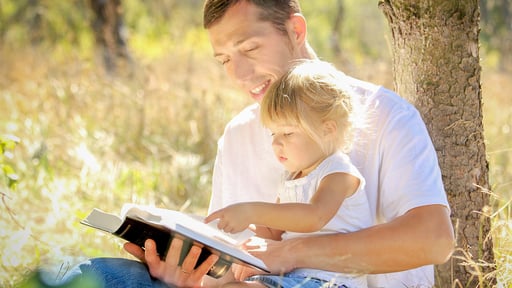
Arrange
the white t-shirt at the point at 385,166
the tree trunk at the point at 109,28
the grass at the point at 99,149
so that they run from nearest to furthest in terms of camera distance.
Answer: the white t-shirt at the point at 385,166, the grass at the point at 99,149, the tree trunk at the point at 109,28

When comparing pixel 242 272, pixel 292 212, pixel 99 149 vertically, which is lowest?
pixel 99 149

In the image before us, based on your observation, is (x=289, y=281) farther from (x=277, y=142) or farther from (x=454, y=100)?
(x=454, y=100)

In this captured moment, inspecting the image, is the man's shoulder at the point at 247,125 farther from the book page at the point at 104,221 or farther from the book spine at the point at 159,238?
the book page at the point at 104,221

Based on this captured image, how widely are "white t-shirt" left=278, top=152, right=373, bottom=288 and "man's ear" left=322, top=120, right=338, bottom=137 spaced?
0.07 metres

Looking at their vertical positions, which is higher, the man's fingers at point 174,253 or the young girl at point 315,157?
the young girl at point 315,157

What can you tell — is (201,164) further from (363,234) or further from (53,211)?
(363,234)

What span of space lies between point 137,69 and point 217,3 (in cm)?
490

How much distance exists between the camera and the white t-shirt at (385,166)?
278cm

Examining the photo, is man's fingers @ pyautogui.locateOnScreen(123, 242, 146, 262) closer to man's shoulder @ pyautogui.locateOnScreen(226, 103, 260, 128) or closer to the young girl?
the young girl

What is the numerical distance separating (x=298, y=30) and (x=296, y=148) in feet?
2.00

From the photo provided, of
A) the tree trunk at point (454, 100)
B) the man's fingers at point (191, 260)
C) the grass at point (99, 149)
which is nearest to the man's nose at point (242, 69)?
the tree trunk at point (454, 100)

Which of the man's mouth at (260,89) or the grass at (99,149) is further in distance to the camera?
the grass at (99,149)

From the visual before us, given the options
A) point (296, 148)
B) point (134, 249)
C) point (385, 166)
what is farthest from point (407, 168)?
A: point (134, 249)

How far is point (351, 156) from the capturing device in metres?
2.98
